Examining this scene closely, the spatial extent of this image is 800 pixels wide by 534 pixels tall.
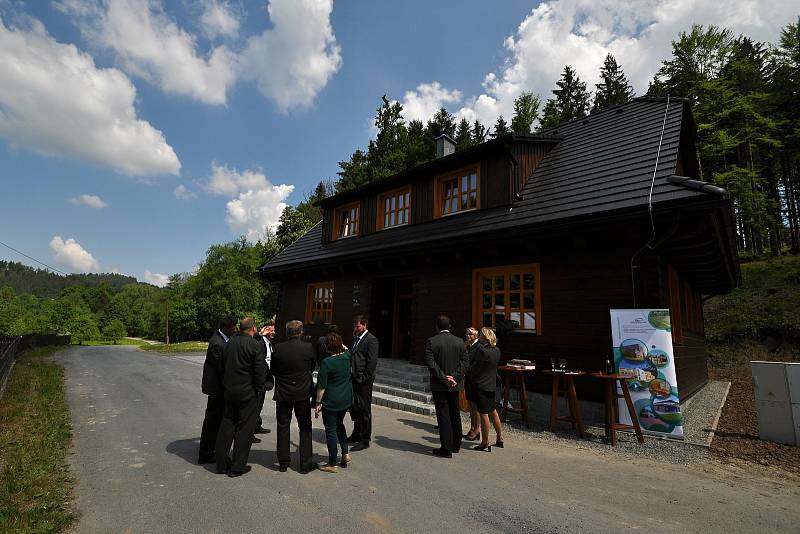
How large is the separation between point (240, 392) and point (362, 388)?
1.78 metres

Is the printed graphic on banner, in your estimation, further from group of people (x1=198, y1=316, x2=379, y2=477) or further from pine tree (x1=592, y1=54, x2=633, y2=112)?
pine tree (x1=592, y1=54, x2=633, y2=112)

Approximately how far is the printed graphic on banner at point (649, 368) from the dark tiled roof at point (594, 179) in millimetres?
2094

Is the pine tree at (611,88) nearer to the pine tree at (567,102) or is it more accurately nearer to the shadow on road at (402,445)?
the pine tree at (567,102)

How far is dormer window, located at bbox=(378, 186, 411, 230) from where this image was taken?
41.2ft

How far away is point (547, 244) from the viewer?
8.23 m

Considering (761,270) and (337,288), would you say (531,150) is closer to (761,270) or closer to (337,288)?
(337,288)

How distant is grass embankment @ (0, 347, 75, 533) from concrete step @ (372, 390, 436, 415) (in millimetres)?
5392

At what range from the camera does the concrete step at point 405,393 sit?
8.42 meters

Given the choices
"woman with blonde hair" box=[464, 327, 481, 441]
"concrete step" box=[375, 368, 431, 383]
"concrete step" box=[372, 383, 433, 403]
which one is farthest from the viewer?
"concrete step" box=[375, 368, 431, 383]

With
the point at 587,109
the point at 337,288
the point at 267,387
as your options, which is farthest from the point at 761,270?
the point at 267,387

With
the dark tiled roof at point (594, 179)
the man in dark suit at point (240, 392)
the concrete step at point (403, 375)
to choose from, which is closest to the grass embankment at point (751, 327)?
the dark tiled roof at point (594, 179)

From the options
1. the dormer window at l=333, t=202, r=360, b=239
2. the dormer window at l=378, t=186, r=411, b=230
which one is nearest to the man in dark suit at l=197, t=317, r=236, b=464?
the dormer window at l=378, t=186, r=411, b=230

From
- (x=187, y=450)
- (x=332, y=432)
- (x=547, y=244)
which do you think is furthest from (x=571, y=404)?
(x=187, y=450)

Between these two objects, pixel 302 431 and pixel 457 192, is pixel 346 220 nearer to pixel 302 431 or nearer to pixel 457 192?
pixel 457 192
